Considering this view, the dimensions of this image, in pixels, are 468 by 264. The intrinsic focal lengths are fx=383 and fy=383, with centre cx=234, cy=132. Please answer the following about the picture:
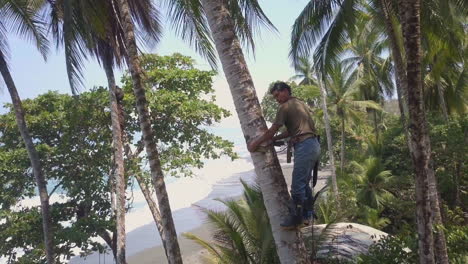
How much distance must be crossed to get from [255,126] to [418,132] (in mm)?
2005

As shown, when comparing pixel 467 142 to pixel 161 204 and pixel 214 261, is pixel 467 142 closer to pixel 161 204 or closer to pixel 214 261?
pixel 214 261

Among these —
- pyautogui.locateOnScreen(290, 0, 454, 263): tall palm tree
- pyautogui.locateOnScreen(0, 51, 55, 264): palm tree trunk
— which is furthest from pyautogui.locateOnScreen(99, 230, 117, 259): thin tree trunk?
pyautogui.locateOnScreen(290, 0, 454, 263): tall palm tree

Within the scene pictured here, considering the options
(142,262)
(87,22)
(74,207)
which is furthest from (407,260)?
(142,262)

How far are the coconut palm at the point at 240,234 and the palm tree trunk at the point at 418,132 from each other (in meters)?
2.39

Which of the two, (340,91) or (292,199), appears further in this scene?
(340,91)

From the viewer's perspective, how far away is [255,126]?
3.26 meters

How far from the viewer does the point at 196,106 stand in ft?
38.4

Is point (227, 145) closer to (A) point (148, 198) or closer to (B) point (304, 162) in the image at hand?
(A) point (148, 198)

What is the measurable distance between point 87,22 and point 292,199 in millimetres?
6020

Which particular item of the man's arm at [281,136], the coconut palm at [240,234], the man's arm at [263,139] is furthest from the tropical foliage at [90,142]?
the man's arm at [263,139]

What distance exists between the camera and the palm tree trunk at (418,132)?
4.04m

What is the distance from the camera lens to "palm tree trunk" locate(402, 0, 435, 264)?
4039 mm

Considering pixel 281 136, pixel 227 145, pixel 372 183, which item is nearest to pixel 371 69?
pixel 372 183

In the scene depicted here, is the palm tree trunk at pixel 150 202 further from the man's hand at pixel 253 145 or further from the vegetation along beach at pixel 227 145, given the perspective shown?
the man's hand at pixel 253 145
